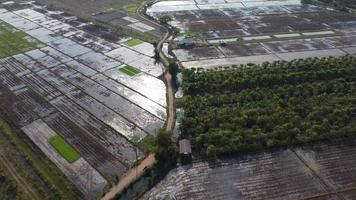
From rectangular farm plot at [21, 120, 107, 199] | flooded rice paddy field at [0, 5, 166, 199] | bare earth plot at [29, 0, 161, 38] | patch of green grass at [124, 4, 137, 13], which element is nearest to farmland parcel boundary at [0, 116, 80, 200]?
rectangular farm plot at [21, 120, 107, 199]

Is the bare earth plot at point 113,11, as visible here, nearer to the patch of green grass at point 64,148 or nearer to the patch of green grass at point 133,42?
the patch of green grass at point 133,42

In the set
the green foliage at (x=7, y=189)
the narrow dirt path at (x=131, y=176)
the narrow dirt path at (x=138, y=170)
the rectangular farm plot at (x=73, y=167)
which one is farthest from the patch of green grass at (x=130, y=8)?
the green foliage at (x=7, y=189)

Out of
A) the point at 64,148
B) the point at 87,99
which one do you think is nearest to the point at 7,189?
the point at 64,148

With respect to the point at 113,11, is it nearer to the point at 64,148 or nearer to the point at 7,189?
the point at 64,148

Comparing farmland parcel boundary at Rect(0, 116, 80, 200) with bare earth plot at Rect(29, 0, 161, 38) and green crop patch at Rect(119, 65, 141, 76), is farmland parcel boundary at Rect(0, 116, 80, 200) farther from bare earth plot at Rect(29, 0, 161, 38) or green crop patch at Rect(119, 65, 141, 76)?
bare earth plot at Rect(29, 0, 161, 38)

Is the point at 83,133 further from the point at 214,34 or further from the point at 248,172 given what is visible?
the point at 214,34

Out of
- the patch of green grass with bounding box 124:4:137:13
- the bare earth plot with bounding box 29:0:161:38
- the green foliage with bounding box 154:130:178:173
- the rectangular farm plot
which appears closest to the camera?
the rectangular farm plot

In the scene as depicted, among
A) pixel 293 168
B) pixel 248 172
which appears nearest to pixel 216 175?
pixel 248 172
